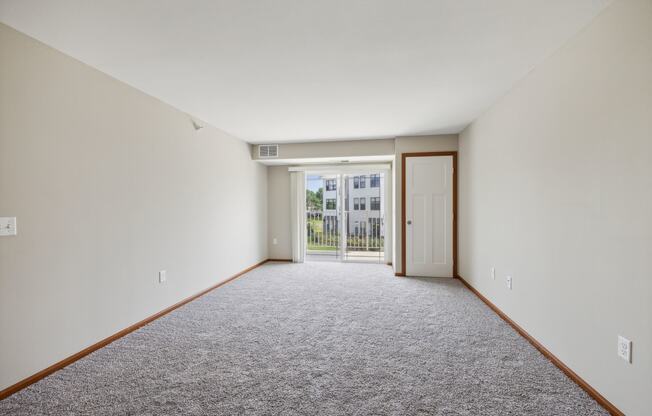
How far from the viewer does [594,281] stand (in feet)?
5.70

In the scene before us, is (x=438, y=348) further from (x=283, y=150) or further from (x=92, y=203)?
(x=283, y=150)

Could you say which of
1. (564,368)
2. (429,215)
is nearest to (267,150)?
(429,215)

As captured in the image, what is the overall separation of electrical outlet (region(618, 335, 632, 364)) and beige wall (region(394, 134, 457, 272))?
3170mm

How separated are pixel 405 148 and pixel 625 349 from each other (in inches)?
140

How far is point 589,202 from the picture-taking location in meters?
1.77

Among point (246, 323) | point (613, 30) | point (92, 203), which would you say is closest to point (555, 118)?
point (613, 30)

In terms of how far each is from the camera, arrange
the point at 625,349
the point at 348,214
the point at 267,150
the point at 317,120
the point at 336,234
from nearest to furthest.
A: the point at 625,349
the point at 317,120
the point at 267,150
the point at 348,214
the point at 336,234

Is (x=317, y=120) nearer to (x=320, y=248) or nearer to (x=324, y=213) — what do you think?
(x=324, y=213)

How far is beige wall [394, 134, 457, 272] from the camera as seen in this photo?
4.56 m

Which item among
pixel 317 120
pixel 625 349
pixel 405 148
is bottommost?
pixel 625 349

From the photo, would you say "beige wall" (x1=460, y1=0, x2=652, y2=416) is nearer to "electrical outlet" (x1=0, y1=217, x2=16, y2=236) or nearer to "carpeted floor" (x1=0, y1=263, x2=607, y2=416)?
"carpeted floor" (x1=0, y1=263, x2=607, y2=416)

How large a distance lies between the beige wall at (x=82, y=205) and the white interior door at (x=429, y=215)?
3084 mm

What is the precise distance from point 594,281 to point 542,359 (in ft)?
2.61

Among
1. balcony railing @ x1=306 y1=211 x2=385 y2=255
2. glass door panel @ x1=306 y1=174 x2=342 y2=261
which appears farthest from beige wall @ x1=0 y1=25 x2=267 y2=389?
balcony railing @ x1=306 y1=211 x2=385 y2=255
